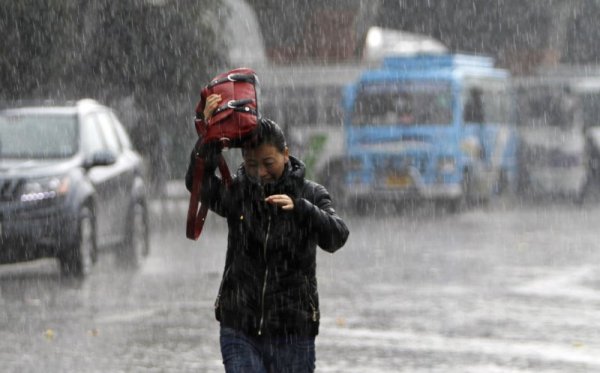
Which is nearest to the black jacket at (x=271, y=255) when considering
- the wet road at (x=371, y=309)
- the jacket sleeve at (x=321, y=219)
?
the jacket sleeve at (x=321, y=219)

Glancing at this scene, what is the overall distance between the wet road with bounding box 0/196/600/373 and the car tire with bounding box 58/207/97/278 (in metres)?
0.16

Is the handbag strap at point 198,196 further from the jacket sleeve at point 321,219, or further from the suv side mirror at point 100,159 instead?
the suv side mirror at point 100,159

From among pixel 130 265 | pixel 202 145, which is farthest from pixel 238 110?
pixel 130 265

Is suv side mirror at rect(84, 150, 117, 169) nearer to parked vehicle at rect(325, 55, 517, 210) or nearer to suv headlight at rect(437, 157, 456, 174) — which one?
parked vehicle at rect(325, 55, 517, 210)

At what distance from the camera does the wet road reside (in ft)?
30.1

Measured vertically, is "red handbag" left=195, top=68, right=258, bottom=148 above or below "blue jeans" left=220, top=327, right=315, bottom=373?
A: above

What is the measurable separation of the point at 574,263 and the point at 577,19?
3145 cm

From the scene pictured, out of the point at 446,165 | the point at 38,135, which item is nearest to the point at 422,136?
the point at 446,165

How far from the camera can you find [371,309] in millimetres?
11586

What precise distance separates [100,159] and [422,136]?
10873mm

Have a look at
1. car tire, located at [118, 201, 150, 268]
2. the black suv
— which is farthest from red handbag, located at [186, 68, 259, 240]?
car tire, located at [118, 201, 150, 268]

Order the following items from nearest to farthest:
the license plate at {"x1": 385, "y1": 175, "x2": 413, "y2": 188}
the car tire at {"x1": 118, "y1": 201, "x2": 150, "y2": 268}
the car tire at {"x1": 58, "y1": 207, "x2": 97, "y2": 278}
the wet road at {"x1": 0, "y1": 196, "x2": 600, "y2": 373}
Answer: the wet road at {"x1": 0, "y1": 196, "x2": 600, "y2": 373} → the car tire at {"x1": 58, "y1": 207, "x2": 97, "y2": 278} → the car tire at {"x1": 118, "y1": 201, "x2": 150, "y2": 268} → the license plate at {"x1": 385, "y1": 175, "x2": 413, "y2": 188}

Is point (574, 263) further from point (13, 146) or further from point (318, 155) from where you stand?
point (318, 155)

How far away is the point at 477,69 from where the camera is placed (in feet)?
89.0
